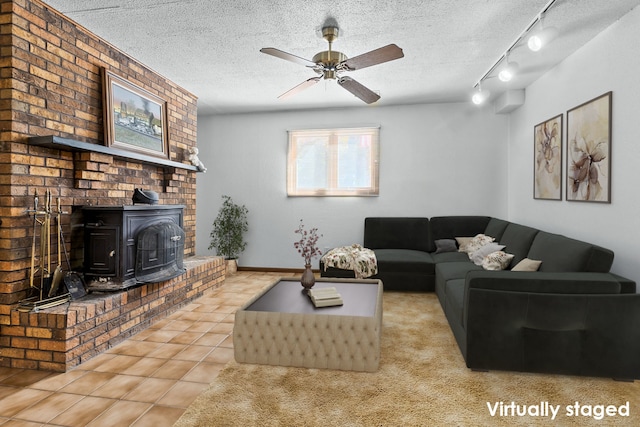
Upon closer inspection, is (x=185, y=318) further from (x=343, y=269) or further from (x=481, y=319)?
(x=481, y=319)

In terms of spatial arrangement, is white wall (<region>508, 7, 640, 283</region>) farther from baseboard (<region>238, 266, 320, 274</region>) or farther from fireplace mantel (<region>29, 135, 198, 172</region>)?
fireplace mantel (<region>29, 135, 198, 172</region>)

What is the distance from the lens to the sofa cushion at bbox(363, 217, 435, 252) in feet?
16.7

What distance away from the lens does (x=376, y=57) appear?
2510 mm

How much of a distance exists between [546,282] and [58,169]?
357cm

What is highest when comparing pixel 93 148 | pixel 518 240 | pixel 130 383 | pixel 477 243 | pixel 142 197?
pixel 93 148

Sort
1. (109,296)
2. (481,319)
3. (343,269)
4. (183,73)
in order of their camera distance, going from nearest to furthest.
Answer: (481,319) → (109,296) → (183,73) → (343,269)

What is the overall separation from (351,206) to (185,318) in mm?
3006

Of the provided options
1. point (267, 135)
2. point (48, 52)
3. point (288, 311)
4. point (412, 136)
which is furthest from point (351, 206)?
point (48, 52)

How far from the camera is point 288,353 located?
2.44 meters

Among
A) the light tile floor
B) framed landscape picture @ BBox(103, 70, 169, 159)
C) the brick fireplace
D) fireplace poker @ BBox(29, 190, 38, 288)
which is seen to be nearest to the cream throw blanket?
the light tile floor

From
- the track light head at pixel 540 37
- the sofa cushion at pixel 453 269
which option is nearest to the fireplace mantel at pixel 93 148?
the sofa cushion at pixel 453 269

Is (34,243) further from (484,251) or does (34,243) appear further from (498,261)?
(484,251)

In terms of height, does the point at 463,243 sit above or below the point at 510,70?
below

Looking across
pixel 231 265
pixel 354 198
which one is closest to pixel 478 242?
pixel 354 198
